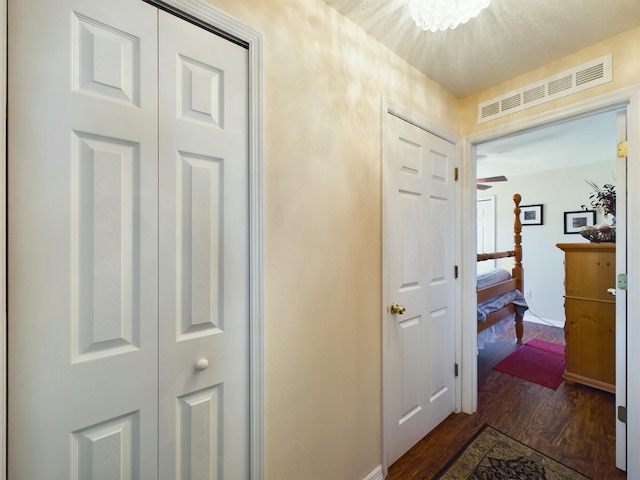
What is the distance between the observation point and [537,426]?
6.33ft

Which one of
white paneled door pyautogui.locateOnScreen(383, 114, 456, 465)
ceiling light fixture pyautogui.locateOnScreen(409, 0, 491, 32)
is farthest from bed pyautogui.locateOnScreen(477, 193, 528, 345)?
ceiling light fixture pyautogui.locateOnScreen(409, 0, 491, 32)

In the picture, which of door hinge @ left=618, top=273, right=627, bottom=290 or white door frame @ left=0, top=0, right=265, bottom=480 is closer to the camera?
white door frame @ left=0, top=0, right=265, bottom=480

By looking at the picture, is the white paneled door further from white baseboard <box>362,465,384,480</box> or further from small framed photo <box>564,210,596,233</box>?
small framed photo <box>564,210,596,233</box>

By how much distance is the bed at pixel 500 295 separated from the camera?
2846 mm

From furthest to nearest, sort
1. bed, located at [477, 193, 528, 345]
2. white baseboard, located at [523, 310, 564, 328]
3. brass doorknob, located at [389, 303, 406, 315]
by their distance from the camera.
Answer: white baseboard, located at [523, 310, 564, 328]
bed, located at [477, 193, 528, 345]
brass doorknob, located at [389, 303, 406, 315]

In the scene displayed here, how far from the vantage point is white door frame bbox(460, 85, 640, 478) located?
143 centimetres

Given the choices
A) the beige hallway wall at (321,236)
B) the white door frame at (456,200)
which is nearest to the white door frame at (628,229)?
the white door frame at (456,200)

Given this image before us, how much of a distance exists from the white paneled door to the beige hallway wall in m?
0.12

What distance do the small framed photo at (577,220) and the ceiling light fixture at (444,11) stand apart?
4.19 meters

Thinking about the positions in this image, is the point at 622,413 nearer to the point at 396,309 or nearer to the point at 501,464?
the point at 501,464

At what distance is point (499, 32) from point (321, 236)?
1.38m

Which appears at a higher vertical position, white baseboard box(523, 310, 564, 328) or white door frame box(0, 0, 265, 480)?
white door frame box(0, 0, 265, 480)

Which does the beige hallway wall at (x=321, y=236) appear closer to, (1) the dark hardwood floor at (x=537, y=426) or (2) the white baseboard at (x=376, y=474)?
(2) the white baseboard at (x=376, y=474)

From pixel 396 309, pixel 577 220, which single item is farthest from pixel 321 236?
pixel 577 220
